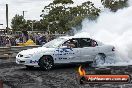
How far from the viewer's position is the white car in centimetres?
1522

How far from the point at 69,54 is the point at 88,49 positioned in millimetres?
931

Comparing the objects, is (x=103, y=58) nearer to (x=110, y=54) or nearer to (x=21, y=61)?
(x=110, y=54)

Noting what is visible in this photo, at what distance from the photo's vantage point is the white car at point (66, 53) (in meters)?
15.2

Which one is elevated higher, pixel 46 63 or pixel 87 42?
pixel 87 42

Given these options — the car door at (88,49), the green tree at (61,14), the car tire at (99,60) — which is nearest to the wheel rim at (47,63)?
the car door at (88,49)

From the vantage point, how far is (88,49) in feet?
52.7

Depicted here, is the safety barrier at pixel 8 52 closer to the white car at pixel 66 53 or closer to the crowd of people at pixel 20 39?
the crowd of people at pixel 20 39

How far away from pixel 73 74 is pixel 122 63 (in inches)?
132

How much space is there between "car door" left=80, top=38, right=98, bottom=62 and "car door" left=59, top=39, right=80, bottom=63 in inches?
9.3

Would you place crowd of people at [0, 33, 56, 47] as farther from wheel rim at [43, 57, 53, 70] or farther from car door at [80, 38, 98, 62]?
wheel rim at [43, 57, 53, 70]

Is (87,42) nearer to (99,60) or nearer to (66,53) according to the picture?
(99,60)

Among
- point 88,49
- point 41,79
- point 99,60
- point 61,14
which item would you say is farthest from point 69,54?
point 61,14

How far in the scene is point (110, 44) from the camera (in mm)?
16703

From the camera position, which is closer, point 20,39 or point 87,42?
point 87,42
